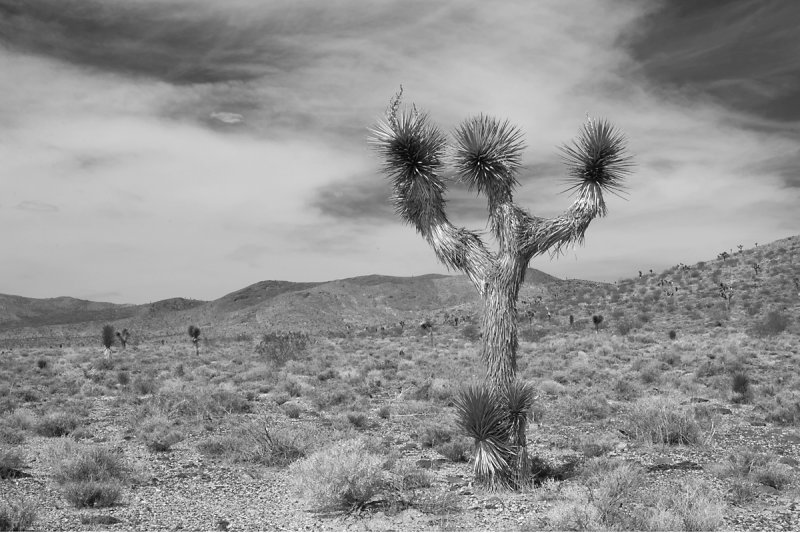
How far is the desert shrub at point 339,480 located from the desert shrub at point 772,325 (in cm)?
2646

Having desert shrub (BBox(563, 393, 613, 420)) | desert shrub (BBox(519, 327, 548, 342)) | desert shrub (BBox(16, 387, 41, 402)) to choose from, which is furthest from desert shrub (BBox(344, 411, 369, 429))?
desert shrub (BBox(519, 327, 548, 342))

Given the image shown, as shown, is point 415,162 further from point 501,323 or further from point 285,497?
point 285,497

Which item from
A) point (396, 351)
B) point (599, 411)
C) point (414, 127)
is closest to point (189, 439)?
point (414, 127)

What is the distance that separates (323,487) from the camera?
8.73 metres

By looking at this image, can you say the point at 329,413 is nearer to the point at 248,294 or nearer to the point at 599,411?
the point at 599,411

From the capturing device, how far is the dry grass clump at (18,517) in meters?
7.42

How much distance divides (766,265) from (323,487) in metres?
42.2

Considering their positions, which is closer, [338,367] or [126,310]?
[338,367]

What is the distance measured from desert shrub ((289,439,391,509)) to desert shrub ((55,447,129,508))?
108 inches

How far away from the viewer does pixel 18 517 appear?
7555 mm

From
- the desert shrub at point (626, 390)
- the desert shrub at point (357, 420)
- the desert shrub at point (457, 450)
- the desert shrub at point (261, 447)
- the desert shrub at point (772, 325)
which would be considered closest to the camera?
the desert shrub at point (261, 447)

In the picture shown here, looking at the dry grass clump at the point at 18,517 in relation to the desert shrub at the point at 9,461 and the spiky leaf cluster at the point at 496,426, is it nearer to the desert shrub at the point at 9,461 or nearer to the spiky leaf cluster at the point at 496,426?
the desert shrub at the point at 9,461

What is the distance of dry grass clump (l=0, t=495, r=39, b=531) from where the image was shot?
24.3 ft

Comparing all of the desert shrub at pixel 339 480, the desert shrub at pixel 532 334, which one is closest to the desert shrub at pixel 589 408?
the desert shrub at pixel 339 480
